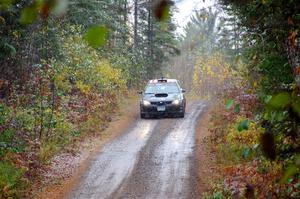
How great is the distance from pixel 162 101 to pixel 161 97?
1.14 feet

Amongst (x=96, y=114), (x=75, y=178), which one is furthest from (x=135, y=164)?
(x=96, y=114)

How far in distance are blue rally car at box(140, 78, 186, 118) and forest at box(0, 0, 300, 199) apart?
1.61 meters

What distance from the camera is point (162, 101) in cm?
2083

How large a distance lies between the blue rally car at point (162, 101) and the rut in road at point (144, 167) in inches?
89.5

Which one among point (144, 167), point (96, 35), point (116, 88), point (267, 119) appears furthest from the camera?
point (116, 88)

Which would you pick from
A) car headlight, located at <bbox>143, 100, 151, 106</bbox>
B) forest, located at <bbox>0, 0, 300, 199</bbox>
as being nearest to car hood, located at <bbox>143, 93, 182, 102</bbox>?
car headlight, located at <bbox>143, 100, 151, 106</bbox>

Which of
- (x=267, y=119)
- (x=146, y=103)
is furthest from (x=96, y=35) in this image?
(x=146, y=103)

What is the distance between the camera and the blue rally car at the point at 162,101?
20.9 metres

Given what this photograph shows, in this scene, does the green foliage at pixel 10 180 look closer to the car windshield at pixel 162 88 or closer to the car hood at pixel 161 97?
the car hood at pixel 161 97

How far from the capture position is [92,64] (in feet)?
83.2

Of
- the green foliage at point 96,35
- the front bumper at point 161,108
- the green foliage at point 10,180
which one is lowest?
the green foliage at point 10,180

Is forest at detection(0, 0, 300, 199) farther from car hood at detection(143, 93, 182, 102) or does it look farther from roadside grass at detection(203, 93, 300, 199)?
car hood at detection(143, 93, 182, 102)

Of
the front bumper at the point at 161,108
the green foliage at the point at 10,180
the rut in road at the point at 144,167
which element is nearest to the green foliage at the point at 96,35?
the green foliage at the point at 10,180

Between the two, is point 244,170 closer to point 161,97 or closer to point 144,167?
point 144,167
